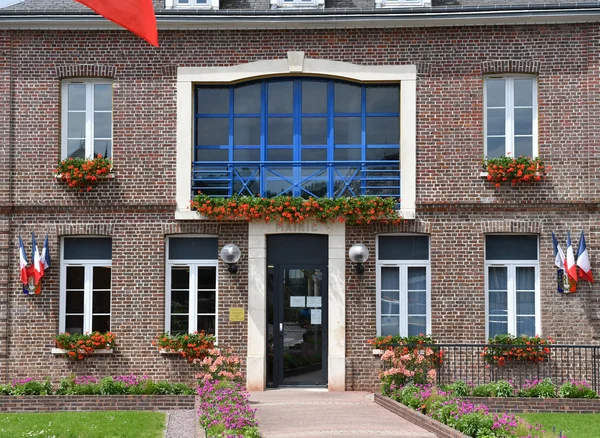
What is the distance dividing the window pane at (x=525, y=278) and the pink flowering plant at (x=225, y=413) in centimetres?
599

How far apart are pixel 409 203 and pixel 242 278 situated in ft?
11.3

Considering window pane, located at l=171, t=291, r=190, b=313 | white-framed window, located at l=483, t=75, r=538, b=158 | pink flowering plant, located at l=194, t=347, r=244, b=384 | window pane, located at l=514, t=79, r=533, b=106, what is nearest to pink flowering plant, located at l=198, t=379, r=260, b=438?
pink flowering plant, located at l=194, t=347, r=244, b=384

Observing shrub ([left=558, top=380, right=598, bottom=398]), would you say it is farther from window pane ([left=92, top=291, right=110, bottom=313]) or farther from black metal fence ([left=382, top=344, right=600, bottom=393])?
window pane ([left=92, top=291, right=110, bottom=313])

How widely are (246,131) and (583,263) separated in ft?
22.2

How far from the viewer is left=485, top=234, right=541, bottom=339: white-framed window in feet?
60.0

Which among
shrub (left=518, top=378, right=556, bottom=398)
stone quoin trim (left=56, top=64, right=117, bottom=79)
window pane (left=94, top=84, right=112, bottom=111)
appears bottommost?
shrub (left=518, top=378, right=556, bottom=398)

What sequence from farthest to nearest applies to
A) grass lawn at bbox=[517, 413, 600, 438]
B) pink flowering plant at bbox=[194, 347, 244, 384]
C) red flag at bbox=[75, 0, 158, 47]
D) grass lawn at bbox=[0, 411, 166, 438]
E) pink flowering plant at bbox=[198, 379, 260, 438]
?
pink flowering plant at bbox=[194, 347, 244, 384]
grass lawn at bbox=[517, 413, 600, 438]
grass lawn at bbox=[0, 411, 166, 438]
pink flowering plant at bbox=[198, 379, 260, 438]
red flag at bbox=[75, 0, 158, 47]

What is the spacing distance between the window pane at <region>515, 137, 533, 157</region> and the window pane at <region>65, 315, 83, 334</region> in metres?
8.90

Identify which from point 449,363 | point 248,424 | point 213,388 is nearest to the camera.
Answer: point 248,424

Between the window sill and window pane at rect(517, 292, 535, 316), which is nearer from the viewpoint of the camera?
the window sill

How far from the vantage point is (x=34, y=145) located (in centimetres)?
1859

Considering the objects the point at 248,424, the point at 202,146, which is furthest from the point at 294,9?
the point at 248,424

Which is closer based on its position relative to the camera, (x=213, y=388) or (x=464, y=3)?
(x=213, y=388)

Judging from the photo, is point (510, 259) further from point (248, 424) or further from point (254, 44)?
point (248, 424)
